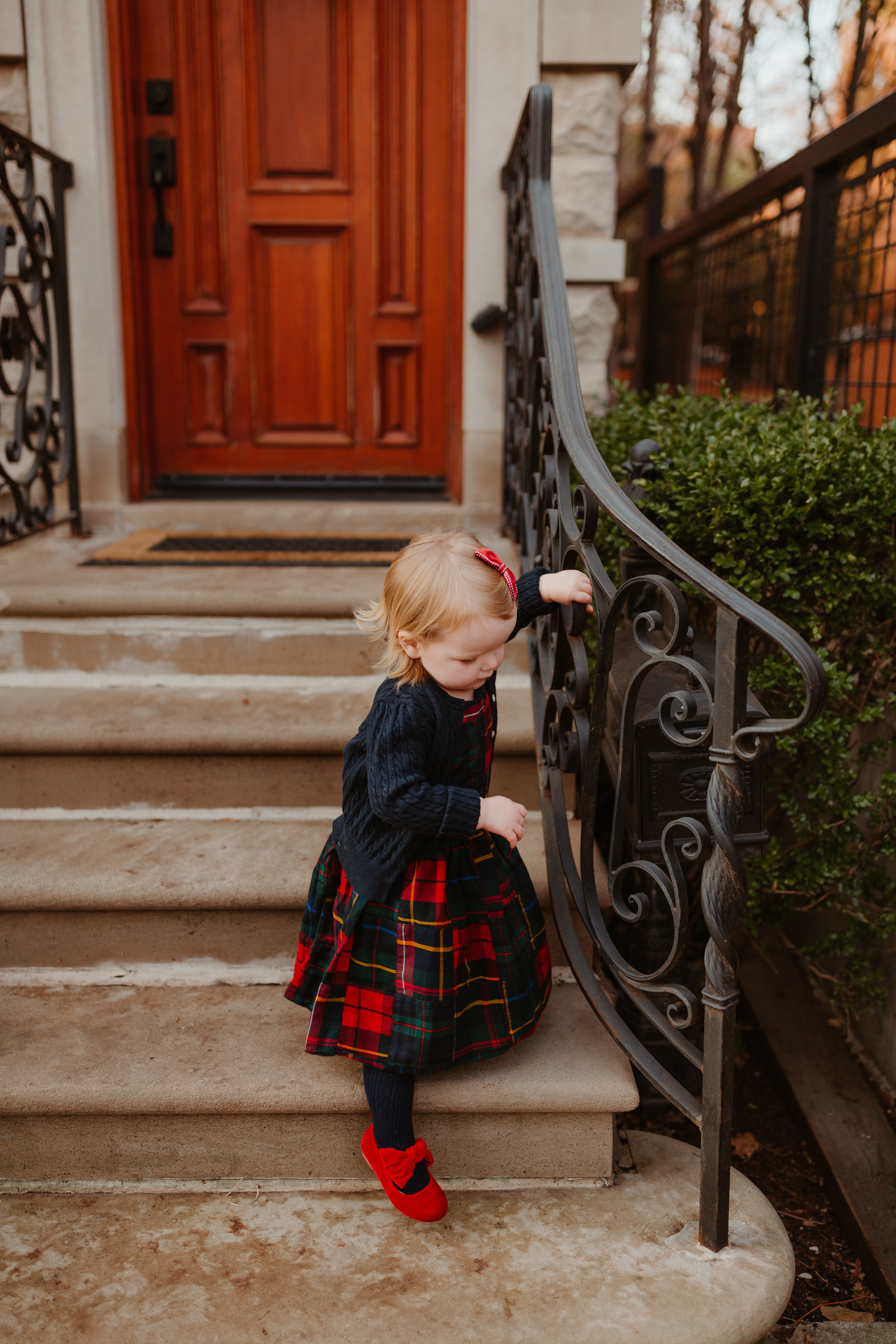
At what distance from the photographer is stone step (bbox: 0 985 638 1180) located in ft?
5.30

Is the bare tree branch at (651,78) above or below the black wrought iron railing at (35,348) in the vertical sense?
above

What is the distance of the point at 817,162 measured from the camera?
3.43 metres

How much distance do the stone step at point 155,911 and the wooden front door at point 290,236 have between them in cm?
211

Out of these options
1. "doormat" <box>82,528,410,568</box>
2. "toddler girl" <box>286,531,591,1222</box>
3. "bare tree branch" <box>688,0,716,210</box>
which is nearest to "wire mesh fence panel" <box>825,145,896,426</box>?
"doormat" <box>82,528,410,568</box>

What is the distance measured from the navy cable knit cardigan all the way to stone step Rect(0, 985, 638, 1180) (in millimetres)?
325

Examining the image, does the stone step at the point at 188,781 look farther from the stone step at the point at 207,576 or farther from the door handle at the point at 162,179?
the door handle at the point at 162,179

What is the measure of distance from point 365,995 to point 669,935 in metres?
0.77

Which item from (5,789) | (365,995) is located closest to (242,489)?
(5,789)

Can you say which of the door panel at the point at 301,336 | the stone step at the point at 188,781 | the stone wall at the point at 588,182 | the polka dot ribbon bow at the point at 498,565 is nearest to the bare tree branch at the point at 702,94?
the stone wall at the point at 588,182

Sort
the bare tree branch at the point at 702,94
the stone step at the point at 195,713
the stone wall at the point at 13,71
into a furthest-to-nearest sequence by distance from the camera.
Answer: the bare tree branch at the point at 702,94 → the stone wall at the point at 13,71 → the stone step at the point at 195,713

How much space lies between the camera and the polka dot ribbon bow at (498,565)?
1.50 metres

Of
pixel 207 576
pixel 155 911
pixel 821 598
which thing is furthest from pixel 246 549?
pixel 821 598

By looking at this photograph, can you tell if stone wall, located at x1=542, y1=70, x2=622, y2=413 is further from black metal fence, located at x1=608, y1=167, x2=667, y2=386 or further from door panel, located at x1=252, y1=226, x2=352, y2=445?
black metal fence, located at x1=608, y1=167, x2=667, y2=386

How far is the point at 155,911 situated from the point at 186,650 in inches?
32.8
